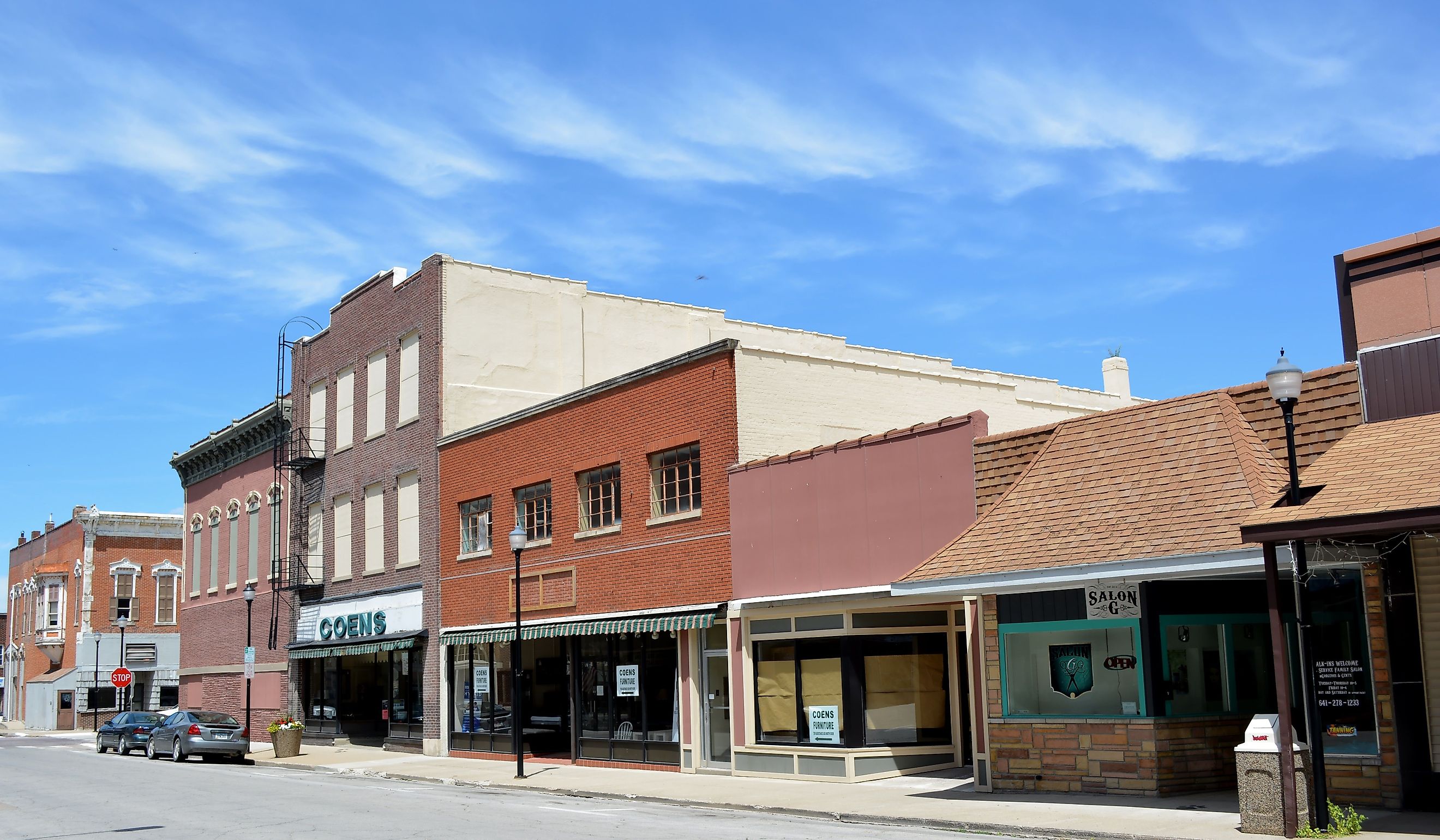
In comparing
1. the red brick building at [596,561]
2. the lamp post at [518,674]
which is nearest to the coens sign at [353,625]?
the red brick building at [596,561]

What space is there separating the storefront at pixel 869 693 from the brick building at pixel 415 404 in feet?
25.2

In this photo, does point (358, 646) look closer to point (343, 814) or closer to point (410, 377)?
point (410, 377)

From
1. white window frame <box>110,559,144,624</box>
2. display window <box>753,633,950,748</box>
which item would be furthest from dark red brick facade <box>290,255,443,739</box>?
white window frame <box>110,559,144,624</box>

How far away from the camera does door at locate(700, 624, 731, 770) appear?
24.1 m

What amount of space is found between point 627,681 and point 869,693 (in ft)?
22.1

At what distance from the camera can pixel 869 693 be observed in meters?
21.6

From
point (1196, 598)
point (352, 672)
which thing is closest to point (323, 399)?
point (352, 672)

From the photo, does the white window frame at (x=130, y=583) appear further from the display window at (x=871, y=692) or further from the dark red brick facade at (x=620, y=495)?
the display window at (x=871, y=692)

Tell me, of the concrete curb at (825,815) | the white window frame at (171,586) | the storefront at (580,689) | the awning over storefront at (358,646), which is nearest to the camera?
the concrete curb at (825,815)

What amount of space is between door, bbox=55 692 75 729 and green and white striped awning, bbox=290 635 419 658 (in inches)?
1251

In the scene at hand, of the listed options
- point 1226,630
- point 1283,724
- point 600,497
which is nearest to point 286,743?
point 600,497

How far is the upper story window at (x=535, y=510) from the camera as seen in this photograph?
2962 cm

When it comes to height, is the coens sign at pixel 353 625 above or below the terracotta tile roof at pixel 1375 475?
below

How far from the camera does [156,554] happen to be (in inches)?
2736
